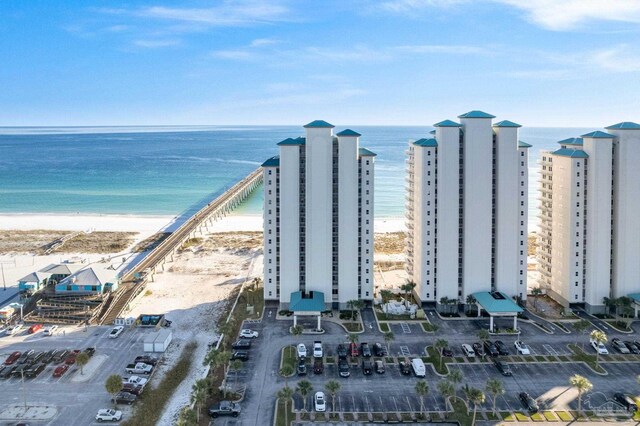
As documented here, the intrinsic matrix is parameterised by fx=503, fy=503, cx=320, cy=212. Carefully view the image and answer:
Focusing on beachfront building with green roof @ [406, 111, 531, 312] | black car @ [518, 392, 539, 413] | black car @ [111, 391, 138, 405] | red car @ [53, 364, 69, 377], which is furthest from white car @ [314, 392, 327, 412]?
beachfront building with green roof @ [406, 111, 531, 312]

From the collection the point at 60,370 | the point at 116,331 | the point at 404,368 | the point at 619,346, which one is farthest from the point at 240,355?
the point at 619,346

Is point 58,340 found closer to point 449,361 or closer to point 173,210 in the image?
point 449,361

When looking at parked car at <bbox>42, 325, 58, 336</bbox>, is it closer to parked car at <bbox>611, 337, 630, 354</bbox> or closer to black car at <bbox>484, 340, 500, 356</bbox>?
black car at <bbox>484, 340, 500, 356</bbox>

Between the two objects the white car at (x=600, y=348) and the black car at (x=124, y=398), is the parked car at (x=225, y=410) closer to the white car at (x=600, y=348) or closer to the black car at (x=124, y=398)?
the black car at (x=124, y=398)

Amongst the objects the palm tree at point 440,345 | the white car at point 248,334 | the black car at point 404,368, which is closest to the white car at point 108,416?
the white car at point 248,334

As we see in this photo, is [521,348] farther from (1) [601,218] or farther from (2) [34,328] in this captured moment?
(2) [34,328]

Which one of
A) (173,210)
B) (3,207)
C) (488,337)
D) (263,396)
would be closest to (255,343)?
(263,396)
